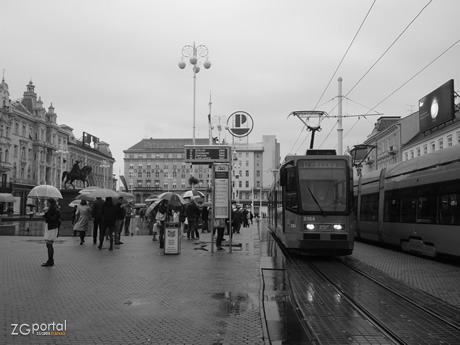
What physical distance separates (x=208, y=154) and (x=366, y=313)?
35.9ft

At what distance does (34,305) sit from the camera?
7.27 m

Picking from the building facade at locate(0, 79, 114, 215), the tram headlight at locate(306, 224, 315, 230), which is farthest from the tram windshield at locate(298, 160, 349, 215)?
the building facade at locate(0, 79, 114, 215)

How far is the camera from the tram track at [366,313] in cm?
602

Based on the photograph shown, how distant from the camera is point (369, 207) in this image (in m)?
21.2

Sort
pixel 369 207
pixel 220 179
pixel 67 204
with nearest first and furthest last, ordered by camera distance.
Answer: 1. pixel 220 179
2. pixel 369 207
3. pixel 67 204

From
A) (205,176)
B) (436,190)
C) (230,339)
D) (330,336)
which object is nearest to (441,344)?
(330,336)

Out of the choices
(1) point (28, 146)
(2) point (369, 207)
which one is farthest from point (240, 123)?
(1) point (28, 146)

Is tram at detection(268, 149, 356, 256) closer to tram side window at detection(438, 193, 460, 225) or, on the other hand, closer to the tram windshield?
the tram windshield

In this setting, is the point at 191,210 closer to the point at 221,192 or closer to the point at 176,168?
the point at 221,192

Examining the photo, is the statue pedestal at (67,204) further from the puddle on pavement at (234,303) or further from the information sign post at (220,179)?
the puddle on pavement at (234,303)

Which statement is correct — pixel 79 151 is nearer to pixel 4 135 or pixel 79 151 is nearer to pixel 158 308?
pixel 4 135

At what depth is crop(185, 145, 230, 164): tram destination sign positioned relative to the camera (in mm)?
17172

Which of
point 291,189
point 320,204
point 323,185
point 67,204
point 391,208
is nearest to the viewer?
point 320,204

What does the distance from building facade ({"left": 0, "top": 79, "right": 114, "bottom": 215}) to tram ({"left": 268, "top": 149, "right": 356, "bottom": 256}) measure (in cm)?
6487
